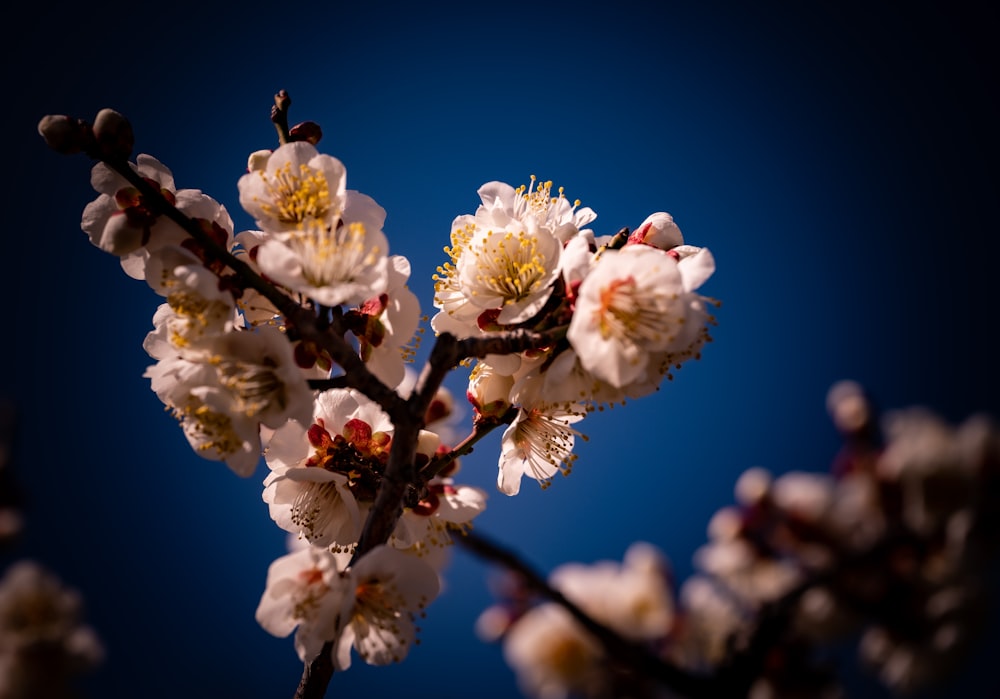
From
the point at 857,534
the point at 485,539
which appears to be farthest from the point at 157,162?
the point at 857,534

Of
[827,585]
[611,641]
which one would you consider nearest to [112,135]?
[611,641]

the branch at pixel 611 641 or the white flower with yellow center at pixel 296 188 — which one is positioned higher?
the white flower with yellow center at pixel 296 188

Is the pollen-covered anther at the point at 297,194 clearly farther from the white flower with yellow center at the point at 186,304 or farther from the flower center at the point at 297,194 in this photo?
the white flower with yellow center at the point at 186,304

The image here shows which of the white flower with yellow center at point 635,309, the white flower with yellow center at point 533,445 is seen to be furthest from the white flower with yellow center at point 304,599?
the white flower with yellow center at point 635,309

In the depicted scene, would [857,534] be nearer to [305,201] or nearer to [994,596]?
[994,596]

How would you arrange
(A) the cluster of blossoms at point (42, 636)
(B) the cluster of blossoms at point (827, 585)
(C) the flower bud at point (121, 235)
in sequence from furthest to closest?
(A) the cluster of blossoms at point (42, 636) < (B) the cluster of blossoms at point (827, 585) < (C) the flower bud at point (121, 235)

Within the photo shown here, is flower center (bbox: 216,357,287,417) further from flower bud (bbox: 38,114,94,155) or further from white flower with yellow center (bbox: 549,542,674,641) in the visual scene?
white flower with yellow center (bbox: 549,542,674,641)

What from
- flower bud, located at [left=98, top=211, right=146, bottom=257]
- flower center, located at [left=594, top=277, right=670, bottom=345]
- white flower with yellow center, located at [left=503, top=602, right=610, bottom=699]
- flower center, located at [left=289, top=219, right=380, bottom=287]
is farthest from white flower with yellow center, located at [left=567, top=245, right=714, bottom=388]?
white flower with yellow center, located at [left=503, top=602, right=610, bottom=699]

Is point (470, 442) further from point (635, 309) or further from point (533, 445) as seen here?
point (635, 309)
